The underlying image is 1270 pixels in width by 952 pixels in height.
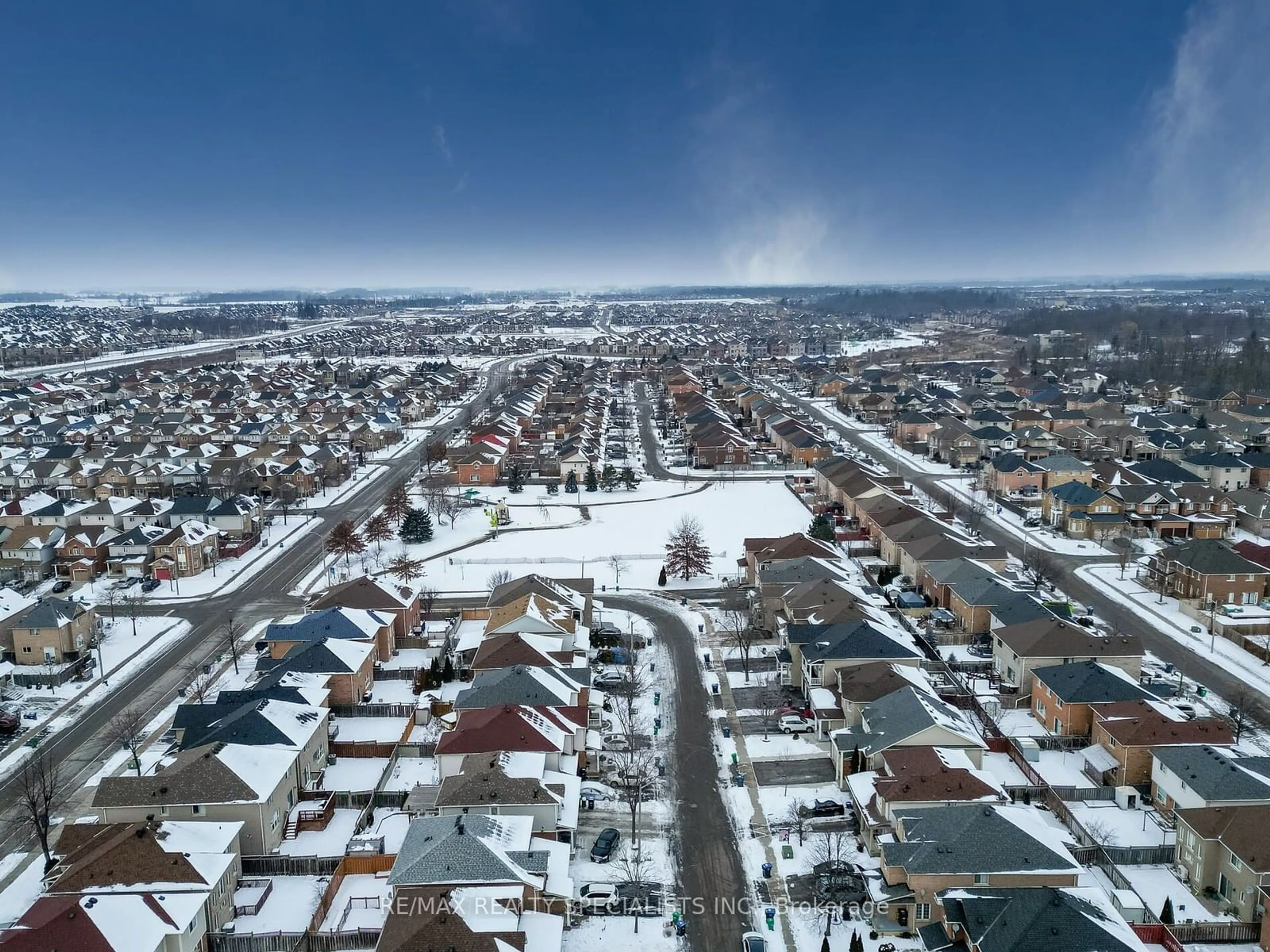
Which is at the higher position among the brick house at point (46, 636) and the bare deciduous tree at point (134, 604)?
the brick house at point (46, 636)

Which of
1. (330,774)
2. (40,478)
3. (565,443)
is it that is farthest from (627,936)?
(40,478)

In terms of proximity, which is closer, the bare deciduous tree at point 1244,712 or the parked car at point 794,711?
the bare deciduous tree at point 1244,712

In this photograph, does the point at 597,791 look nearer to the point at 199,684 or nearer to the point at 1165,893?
the point at 1165,893

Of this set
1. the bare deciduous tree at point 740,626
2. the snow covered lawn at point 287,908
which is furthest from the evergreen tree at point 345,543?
the snow covered lawn at point 287,908

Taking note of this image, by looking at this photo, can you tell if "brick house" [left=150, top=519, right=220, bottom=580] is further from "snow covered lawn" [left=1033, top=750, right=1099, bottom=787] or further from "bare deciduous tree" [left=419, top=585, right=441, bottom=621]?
"snow covered lawn" [left=1033, top=750, right=1099, bottom=787]

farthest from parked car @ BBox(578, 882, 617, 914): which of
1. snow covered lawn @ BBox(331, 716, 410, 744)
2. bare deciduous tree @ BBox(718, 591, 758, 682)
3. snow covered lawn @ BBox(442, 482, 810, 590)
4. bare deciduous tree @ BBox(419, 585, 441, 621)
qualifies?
snow covered lawn @ BBox(442, 482, 810, 590)

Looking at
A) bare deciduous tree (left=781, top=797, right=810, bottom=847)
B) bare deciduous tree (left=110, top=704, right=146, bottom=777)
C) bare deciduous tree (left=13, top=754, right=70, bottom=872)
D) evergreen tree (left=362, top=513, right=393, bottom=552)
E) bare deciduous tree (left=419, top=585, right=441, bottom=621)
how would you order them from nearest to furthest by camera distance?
1. bare deciduous tree (left=13, top=754, right=70, bottom=872)
2. bare deciduous tree (left=781, top=797, right=810, bottom=847)
3. bare deciduous tree (left=110, top=704, right=146, bottom=777)
4. bare deciduous tree (left=419, top=585, right=441, bottom=621)
5. evergreen tree (left=362, top=513, right=393, bottom=552)

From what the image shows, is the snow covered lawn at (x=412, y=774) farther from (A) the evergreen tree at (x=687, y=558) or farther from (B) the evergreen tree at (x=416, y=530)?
(B) the evergreen tree at (x=416, y=530)
